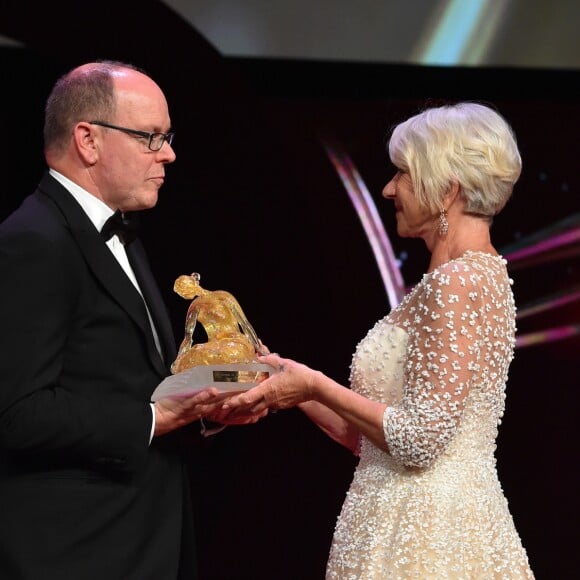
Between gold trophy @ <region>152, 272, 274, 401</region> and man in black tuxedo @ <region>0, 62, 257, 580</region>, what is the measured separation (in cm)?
4

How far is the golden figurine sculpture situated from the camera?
218cm

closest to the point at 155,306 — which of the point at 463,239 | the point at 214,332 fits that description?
the point at 214,332

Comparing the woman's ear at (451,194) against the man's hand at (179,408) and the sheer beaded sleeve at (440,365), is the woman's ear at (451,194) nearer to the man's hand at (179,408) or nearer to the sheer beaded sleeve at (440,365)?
the sheer beaded sleeve at (440,365)

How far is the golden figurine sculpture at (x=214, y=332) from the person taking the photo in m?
2.18

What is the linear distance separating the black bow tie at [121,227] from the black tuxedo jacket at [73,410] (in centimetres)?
5

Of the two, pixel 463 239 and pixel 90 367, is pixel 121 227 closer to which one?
pixel 90 367

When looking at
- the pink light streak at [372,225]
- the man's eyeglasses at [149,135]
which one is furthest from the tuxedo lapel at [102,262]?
the pink light streak at [372,225]

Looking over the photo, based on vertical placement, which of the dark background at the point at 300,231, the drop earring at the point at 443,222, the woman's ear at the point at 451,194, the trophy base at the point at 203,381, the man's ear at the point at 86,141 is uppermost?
the woman's ear at the point at 451,194

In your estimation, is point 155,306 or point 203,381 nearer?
point 203,381

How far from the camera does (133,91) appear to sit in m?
2.24

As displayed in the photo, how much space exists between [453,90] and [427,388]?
84.4 inches

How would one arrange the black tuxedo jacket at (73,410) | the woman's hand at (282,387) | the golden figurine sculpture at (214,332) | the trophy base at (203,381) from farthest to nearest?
1. the woman's hand at (282,387)
2. the golden figurine sculpture at (214,332)
3. the trophy base at (203,381)
4. the black tuxedo jacket at (73,410)

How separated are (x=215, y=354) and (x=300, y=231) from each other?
213 centimetres

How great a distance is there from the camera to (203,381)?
2.09 meters
